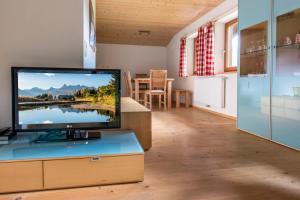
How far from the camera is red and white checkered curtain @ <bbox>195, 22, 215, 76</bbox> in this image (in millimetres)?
4980

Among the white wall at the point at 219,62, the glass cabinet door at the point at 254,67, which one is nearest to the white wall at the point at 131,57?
the white wall at the point at 219,62

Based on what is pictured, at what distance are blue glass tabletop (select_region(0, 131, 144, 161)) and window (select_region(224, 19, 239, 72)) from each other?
3454 millimetres

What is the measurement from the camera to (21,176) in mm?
1552

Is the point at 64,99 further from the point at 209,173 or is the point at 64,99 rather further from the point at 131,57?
the point at 131,57

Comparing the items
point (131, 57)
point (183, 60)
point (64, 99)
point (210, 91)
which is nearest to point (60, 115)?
point (64, 99)

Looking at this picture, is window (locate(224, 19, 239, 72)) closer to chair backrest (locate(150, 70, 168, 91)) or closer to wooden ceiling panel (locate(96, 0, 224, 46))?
wooden ceiling panel (locate(96, 0, 224, 46))

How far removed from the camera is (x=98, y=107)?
200cm

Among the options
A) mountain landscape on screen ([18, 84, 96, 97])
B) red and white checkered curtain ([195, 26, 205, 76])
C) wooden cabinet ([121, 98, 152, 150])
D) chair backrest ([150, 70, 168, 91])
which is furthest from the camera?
chair backrest ([150, 70, 168, 91])

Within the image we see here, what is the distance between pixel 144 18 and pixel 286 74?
4.04 m

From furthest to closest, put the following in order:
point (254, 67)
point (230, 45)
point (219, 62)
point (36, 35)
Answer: point (219, 62) < point (230, 45) < point (254, 67) < point (36, 35)

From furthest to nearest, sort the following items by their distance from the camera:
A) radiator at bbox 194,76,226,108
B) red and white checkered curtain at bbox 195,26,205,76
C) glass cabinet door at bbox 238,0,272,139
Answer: red and white checkered curtain at bbox 195,26,205,76 < radiator at bbox 194,76,226,108 < glass cabinet door at bbox 238,0,272,139

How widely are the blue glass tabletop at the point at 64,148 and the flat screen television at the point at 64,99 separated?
0.12 m

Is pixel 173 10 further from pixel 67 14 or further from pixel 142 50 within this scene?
pixel 67 14

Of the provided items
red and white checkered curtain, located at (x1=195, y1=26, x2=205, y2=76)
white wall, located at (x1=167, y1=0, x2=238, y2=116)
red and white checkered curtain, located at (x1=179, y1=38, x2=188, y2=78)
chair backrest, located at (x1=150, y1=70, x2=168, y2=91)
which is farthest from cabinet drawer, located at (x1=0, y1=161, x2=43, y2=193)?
red and white checkered curtain, located at (x1=179, y1=38, x2=188, y2=78)
